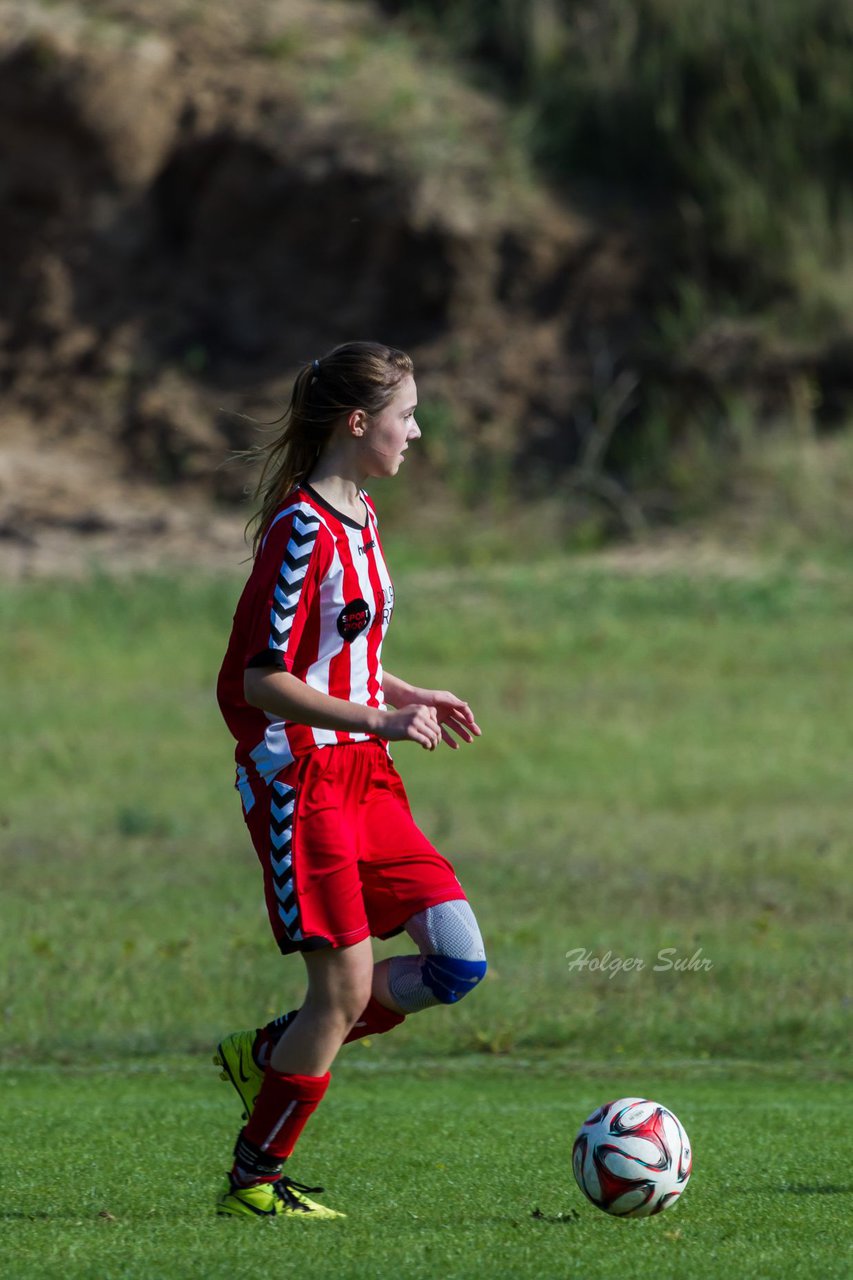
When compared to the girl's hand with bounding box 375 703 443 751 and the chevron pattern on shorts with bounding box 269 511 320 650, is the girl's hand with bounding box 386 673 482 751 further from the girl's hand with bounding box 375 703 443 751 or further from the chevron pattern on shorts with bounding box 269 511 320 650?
the chevron pattern on shorts with bounding box 269 511 320 650

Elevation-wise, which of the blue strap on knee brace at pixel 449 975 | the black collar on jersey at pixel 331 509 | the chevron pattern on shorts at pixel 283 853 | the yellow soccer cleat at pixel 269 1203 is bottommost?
the yellow soccer cleat at pixel 269 1203

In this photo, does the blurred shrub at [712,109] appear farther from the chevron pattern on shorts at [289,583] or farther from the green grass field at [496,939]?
the chevron pattern on shorts at [289,583]

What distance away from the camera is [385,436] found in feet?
16.7

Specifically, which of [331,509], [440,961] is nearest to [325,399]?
[331,509]

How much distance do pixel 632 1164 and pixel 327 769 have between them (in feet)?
4.10

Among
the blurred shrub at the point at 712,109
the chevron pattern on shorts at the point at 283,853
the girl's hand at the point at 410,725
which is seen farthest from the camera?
the blurred shrub at the point at 712,109

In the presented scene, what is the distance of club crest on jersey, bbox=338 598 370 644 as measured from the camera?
16.2 feet

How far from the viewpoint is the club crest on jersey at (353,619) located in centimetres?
494

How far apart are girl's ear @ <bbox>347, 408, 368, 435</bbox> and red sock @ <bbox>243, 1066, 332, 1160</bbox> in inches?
65.6

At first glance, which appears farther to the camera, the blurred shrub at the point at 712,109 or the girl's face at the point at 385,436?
the blurred shrub at the point at 712,109

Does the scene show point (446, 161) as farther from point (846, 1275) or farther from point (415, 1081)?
point (846, 1275)

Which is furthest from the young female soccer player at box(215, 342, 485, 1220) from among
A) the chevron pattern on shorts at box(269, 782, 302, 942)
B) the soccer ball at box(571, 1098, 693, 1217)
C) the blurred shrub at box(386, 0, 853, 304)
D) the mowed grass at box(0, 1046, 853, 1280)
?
the blurred shrub at box(386, 0, 853, 304)

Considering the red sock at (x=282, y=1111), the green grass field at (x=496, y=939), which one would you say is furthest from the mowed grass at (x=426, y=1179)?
the red sock at (x=282, y=1111)

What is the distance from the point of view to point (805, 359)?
25.5 meters
